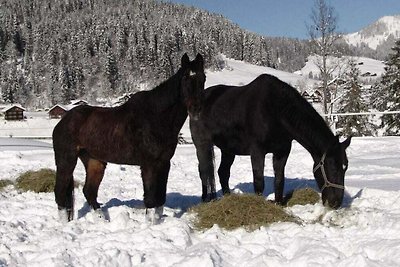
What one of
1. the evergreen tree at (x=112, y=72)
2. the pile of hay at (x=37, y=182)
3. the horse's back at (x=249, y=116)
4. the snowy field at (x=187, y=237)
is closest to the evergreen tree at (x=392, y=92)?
the snowy field at (x=187, y=237)

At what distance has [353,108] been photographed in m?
30.0

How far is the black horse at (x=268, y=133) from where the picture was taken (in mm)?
5418

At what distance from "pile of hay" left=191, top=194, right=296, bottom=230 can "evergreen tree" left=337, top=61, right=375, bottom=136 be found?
2344cm

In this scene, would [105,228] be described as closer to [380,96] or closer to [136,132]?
[136,132]

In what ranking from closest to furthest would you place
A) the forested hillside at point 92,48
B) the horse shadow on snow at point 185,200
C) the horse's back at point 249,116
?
the horse's back at point 249,116 < the horse shadow on snow at point 185,200 < the forested hillside at point 92,48

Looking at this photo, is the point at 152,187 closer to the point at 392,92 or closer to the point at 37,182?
the point at 37,182

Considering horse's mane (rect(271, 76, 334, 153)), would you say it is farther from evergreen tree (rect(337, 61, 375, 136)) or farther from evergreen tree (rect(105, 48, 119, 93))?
evergreen tree (rect(105, 48, 119, 93))

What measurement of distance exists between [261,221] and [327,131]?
1564mm

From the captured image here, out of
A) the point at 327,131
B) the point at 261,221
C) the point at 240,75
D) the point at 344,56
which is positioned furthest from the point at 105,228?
the point at 240,75

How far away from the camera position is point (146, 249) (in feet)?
13.8

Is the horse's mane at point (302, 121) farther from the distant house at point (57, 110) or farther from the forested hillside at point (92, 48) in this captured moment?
the forested hillside at point (92, 48)

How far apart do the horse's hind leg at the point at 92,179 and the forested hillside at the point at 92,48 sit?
10077cm

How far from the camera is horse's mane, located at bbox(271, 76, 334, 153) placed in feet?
18.1

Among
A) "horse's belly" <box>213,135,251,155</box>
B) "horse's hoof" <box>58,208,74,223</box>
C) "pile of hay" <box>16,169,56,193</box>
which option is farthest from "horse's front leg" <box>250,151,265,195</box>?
"pile of hay" <box>16,169,56,193</box>
